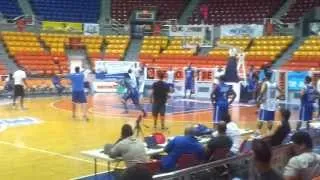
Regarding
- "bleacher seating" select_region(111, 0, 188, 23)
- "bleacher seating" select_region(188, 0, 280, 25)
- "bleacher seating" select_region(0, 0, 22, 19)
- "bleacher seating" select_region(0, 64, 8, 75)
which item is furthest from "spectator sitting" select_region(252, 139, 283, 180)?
"bleacher seating" select_region(111, 0, 188, 23)

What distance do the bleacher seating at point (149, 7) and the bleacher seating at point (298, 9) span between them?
8.46 metres

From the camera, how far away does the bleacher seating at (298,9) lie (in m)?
34.8

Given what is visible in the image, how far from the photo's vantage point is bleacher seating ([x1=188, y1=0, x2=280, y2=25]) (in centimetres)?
3703

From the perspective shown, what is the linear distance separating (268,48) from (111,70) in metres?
9.29

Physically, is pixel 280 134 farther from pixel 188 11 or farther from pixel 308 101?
pixel 188 11

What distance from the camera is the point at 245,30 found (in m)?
33.4

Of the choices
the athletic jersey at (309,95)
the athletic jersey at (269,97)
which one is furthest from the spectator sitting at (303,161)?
the athletic jersey at (309,95)

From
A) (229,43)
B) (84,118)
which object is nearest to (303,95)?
(84,118)

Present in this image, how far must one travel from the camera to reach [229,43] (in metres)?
33.4

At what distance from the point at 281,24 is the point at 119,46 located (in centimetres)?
1076

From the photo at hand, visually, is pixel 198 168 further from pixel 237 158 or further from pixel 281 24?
pixel 281 24

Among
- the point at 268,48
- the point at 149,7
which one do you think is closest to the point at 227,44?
the point at 268,48

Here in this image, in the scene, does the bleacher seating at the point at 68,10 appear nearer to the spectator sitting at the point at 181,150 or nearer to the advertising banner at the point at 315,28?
the advertising banner at the point at 315,28

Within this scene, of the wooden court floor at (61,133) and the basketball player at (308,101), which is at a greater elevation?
the basketball player at (308,101)
